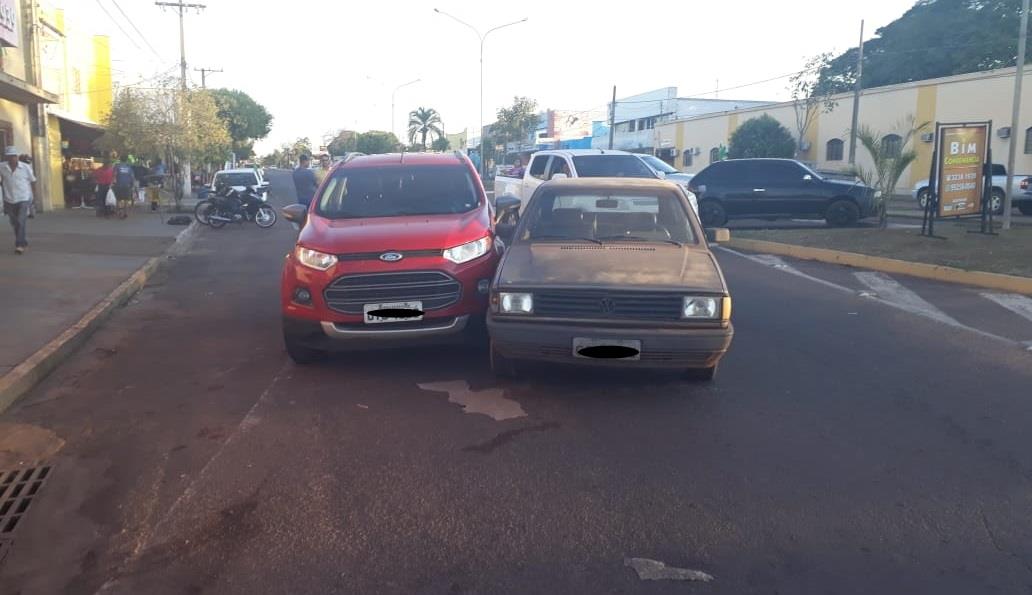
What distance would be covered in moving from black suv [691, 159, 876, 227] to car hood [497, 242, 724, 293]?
1300 centimetres

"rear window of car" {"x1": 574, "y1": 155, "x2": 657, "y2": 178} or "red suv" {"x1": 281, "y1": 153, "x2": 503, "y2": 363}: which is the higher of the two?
"rear window of car" {"x1": 574, "y1": 155, "x2": 657, "y2": 178}

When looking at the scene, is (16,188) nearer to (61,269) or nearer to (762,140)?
(61,269)

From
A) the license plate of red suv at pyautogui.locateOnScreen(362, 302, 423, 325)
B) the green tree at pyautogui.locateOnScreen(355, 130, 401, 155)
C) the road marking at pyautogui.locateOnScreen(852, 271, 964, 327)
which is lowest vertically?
the road marking at pyautogui.locateOnScreen(852, 271, 964, 327)

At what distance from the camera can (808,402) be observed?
6199mm

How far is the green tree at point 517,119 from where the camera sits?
2625 inches

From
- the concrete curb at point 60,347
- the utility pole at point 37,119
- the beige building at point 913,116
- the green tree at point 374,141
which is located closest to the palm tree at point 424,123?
the green tree at point 374,141

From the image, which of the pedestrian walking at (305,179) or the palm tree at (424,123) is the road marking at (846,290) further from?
the palm tree at (424,123)

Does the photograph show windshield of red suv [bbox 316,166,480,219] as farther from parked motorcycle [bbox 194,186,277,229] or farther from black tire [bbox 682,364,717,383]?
parked motorcycle [bbox 194,186,277,229]

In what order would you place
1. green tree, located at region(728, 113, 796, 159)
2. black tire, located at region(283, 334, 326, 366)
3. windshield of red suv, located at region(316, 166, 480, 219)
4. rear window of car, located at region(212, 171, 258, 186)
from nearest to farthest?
black tire, located at region(283, 334, 326, 366) → windshield of red suv, located at region(316, 166, 480, 219) → rear window of car, located at region(212, 171, 258, 186) → green tree, located at region(728, 113, 796, 159)

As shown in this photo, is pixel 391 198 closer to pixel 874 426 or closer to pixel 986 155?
pixel 874 426

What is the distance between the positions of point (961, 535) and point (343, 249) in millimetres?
4647

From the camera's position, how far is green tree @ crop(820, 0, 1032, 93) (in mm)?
42344

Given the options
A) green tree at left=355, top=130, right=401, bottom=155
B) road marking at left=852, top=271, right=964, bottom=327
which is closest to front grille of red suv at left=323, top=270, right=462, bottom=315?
road marking at left=852, top=271, right=964, bottom=327

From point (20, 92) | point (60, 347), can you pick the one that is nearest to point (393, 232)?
point (60, 347)
